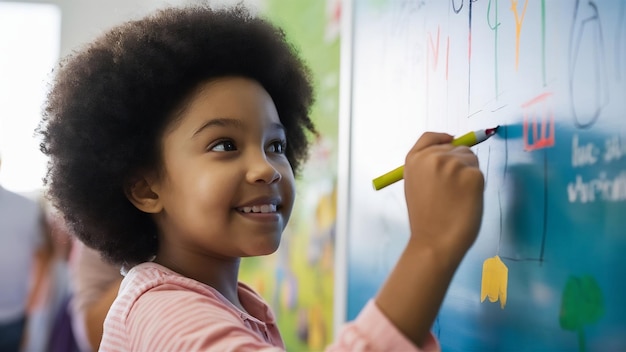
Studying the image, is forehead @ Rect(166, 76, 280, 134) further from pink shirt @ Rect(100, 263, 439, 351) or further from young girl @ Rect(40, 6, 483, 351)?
pink shirt @ Rect(100, 263, 439, 351)

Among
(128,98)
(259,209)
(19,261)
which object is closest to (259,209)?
(259,209)

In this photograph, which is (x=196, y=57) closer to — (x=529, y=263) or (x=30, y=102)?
(x=529, y=263)

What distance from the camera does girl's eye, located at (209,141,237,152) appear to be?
79cm

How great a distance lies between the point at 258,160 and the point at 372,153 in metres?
0.45

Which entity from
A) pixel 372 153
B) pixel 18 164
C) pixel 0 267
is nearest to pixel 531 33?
pixel 372 153

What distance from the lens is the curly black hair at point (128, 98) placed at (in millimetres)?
852

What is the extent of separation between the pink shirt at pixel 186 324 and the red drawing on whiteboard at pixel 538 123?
24 centimetres

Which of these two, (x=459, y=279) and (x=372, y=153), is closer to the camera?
(x=459, y=279)

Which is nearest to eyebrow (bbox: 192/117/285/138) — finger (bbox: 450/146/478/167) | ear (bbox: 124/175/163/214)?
ear (bbox: 124/175/163/214)

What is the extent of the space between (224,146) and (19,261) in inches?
56.6

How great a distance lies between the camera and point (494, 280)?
0.78 m

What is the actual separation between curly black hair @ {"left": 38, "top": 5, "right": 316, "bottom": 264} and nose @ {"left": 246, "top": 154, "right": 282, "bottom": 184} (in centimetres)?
12

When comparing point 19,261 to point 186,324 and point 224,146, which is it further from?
point 186,324

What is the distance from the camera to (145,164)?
0.86m
